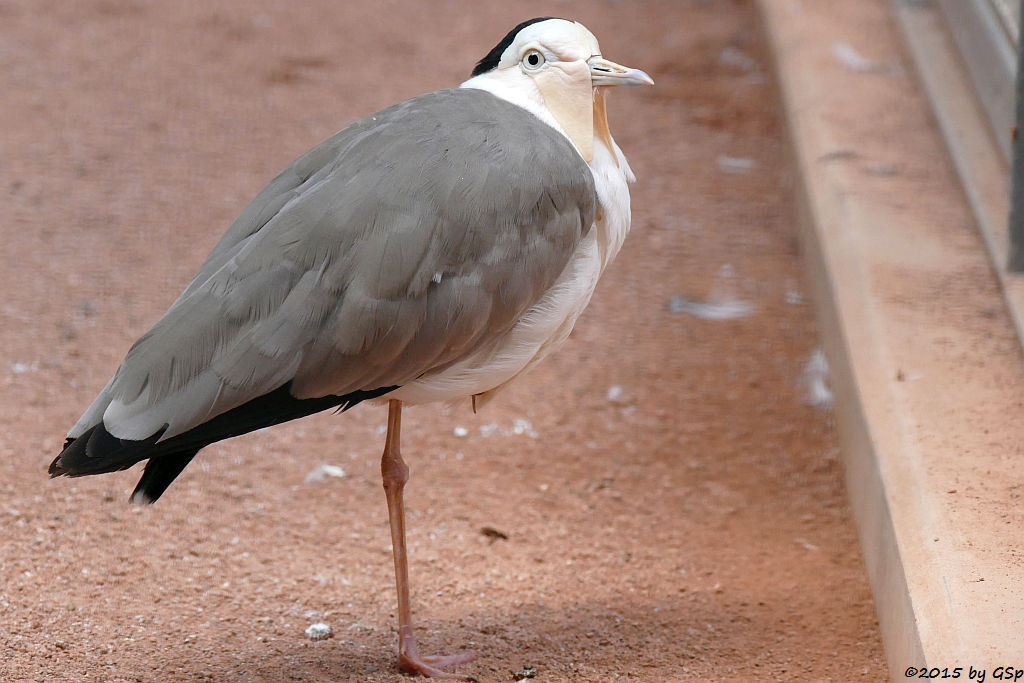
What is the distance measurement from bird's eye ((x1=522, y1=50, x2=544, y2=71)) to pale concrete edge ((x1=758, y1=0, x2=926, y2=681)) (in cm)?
124

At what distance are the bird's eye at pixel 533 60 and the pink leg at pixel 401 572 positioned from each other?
78cm

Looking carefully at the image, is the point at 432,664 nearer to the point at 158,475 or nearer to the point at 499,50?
the point at 158,475

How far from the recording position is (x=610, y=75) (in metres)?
2.53

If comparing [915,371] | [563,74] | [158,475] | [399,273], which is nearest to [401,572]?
[158,475]

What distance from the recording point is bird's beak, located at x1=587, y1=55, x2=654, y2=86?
2.52 metres

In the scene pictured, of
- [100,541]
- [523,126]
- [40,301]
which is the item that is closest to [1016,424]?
[523,126]

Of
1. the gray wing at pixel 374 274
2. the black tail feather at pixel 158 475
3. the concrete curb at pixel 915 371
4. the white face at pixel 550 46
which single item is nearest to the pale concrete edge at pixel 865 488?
the concrete curb at pixel 915 371

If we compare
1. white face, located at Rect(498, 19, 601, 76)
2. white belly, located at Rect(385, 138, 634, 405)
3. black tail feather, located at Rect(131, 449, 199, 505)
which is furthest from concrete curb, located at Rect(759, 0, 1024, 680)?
black tail feather, located at Rect(131, 449, 199, 505)

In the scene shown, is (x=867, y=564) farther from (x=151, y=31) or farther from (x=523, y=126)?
(x=151, y=31)

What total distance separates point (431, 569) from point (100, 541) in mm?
855

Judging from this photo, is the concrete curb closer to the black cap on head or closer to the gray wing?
the gray wing

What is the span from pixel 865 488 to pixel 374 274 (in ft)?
4.97

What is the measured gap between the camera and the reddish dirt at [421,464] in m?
2.78

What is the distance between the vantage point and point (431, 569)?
316 cm
